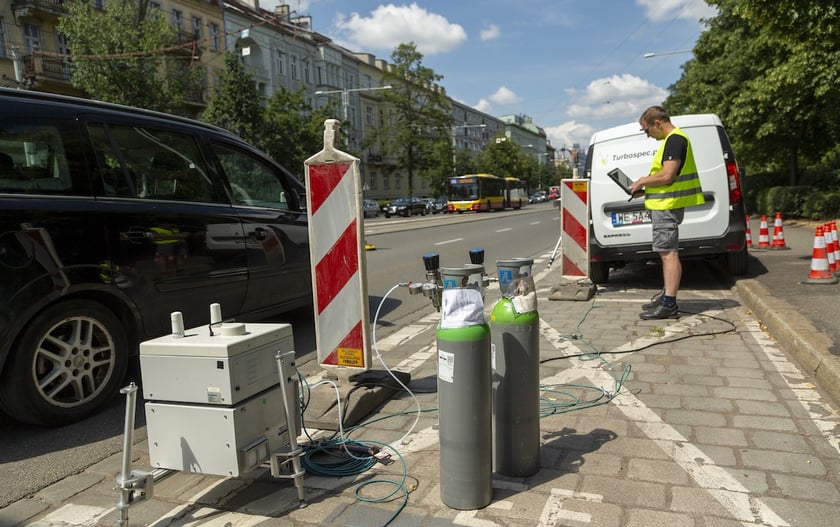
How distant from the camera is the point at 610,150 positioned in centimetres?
787

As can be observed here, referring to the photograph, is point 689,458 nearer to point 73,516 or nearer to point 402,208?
point 73,516

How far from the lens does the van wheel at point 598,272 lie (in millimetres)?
8359

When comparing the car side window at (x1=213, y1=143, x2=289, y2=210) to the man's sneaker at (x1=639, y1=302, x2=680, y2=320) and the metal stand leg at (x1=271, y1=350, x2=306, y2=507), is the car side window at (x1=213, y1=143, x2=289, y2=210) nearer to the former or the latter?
the metal stand leg at (x1=271, y1=350, x2=306, y2=507)

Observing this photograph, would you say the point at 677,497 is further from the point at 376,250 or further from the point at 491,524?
the point at 376,250

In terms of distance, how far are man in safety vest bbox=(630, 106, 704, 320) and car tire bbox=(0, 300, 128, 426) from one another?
4768 millimetres

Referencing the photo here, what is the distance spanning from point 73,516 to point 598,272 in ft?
23.2

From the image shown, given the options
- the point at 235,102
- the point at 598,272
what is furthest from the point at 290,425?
the point at 235,102

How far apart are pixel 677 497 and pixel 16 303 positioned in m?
3.58

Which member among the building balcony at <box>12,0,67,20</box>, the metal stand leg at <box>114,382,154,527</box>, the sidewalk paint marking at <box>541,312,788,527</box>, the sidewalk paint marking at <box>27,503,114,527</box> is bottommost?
the sidewalk paint marking at <box>27,503,114,527</box>

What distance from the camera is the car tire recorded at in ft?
11.4

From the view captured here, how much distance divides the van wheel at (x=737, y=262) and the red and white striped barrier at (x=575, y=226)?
6.04 ft

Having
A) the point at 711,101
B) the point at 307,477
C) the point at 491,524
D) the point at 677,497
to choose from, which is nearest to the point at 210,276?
the point at 307,477

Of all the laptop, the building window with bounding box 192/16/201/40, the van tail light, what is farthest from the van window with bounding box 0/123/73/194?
the building window with bounding box 192/16/201/40

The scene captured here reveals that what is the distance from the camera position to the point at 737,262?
785 centimetres
